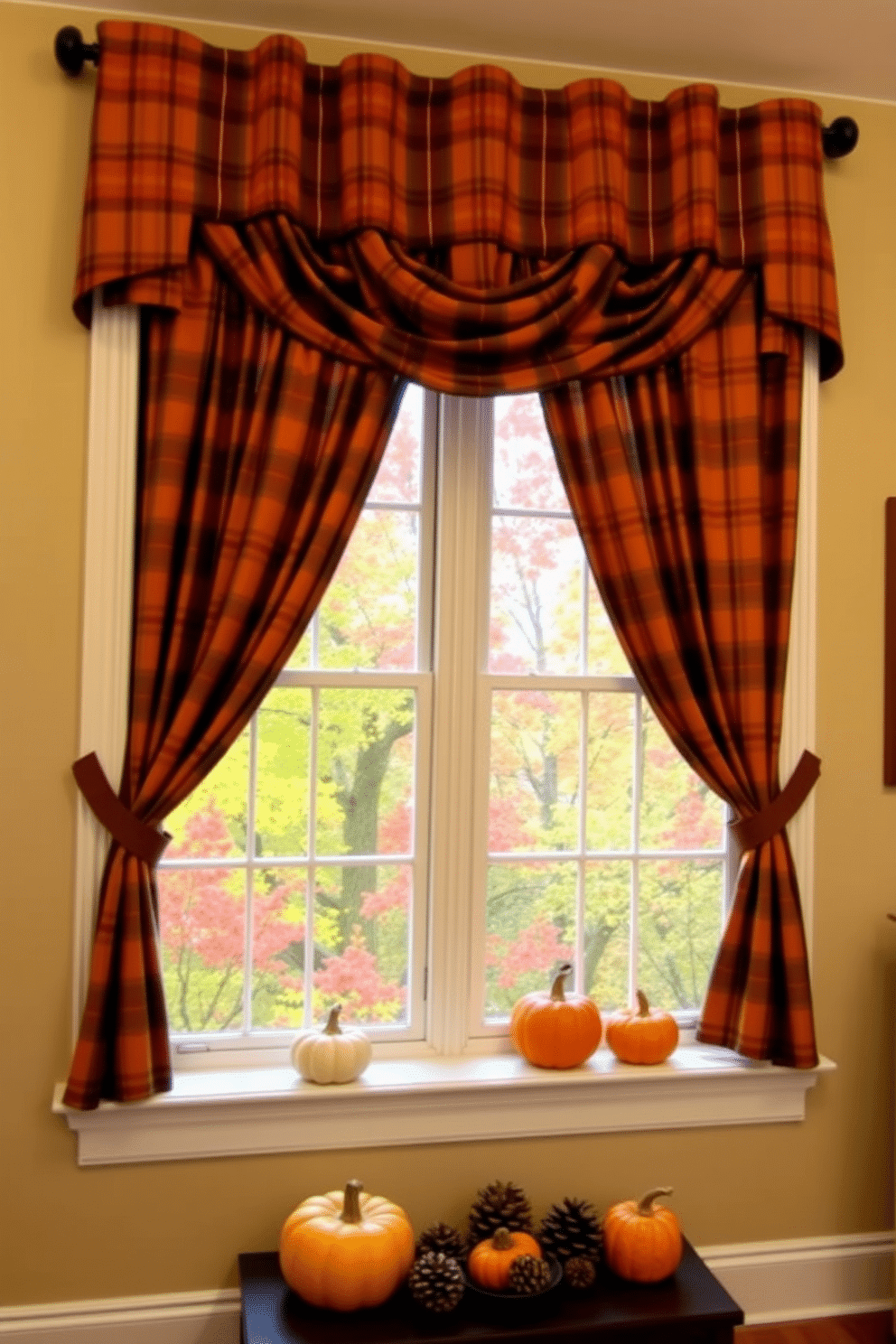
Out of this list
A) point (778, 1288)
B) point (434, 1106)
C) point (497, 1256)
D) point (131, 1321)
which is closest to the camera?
point (497, 1256)

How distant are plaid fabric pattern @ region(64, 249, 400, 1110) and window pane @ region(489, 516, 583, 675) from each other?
1.43 ft

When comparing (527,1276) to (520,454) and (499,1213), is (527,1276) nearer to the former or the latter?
(499,1213)

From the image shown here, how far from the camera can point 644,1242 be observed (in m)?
2.59

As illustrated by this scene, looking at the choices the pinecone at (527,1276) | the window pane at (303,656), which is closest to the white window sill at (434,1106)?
the pinecone at (527,1276)

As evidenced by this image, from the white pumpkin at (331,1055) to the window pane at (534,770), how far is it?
1.80 feet

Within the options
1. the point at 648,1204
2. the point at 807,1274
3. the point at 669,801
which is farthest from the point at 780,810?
the point at 807,1274

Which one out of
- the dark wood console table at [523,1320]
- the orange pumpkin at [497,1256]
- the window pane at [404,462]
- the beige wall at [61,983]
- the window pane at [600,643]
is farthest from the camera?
the window pane at [600,643]

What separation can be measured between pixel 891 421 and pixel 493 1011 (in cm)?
174

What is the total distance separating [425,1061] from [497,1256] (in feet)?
1.53

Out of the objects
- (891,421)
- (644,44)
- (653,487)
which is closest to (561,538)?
(653,487)

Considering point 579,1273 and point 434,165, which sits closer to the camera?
point 579,1273

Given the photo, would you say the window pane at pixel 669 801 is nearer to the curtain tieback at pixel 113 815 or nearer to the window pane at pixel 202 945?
the window pane at pixel 202 945

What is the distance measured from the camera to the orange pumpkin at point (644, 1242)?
102 inches

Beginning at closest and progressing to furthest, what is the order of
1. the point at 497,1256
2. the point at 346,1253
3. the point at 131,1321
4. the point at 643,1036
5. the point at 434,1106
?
1. the point at 346,1253
2. the point at 497,1256
3. the point at 131,1321
4. the point at 434,1106
5. the point at 643,1036
